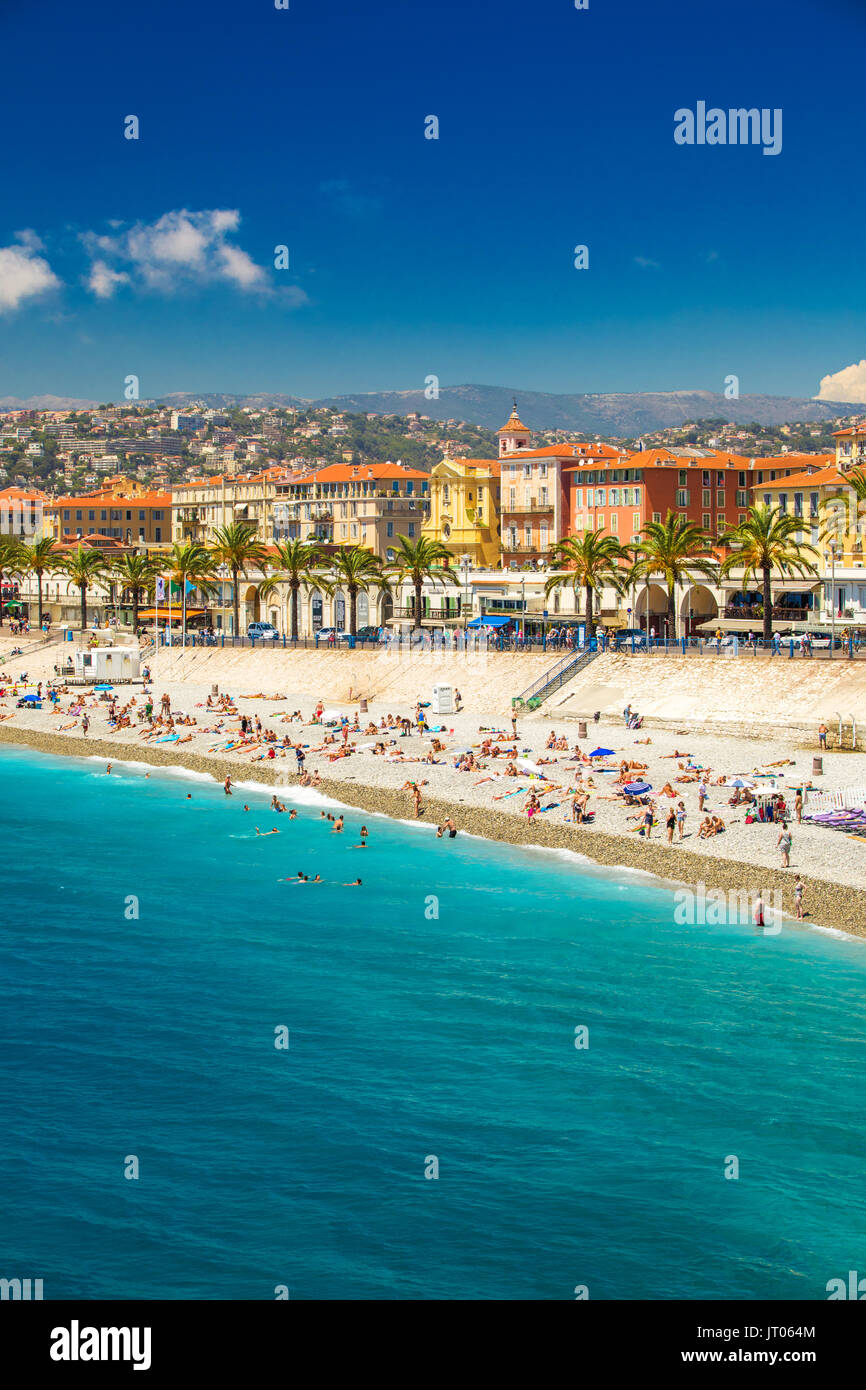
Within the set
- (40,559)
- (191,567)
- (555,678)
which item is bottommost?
(555,678)

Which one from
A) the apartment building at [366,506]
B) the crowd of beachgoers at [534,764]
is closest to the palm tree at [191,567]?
the apartment building at [366,506]

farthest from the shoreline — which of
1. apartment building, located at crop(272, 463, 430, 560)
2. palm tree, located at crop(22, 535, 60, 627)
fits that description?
apartment building, located at crop(272, 463, 430, 560)

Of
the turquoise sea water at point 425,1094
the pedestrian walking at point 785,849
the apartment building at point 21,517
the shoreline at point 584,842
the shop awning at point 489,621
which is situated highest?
the apartment building at point 21,517

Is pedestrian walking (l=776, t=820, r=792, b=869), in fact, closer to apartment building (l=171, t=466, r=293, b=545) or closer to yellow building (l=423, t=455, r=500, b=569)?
yellow building (l=423, t=455, r=500, b=569)

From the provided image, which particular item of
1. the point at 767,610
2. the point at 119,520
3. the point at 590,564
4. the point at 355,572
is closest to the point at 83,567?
the point at 355,572

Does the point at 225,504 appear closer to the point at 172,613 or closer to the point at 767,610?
the point at 172,613

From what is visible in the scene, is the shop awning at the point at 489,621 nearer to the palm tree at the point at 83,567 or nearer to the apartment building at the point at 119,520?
the palm tree at the point at 83,567
